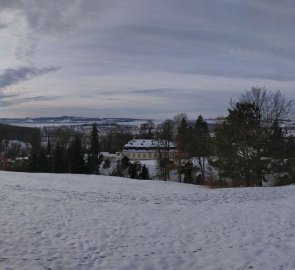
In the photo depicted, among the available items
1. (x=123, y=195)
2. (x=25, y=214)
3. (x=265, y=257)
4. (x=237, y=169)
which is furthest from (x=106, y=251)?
(x=237, y=169)

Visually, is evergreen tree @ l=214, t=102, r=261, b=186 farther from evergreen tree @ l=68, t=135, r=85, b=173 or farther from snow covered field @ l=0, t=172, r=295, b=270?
evergreen tree @ l=68, t=135, r=85, b=173

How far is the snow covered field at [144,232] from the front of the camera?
31.1ft

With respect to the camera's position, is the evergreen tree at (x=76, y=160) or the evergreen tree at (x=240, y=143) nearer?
the evergreen tree at (x=240, y=143)

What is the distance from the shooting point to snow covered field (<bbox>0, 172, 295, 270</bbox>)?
31.1ft

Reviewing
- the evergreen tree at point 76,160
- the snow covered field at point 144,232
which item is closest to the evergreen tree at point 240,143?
the snow covered field at point 144,232

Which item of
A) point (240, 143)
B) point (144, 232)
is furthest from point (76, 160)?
point (144, 232)

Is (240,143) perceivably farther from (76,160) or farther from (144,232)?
(76,160)

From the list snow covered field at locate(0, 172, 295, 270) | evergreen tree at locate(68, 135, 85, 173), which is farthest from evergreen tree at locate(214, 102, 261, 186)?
evergreen tree at locate(68, 135, 85, 173)

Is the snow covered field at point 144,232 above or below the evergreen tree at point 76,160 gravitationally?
above

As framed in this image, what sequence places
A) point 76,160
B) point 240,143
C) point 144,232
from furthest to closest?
point 76,160, point 240,143, point 144,232

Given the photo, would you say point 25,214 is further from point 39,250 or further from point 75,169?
point 75,169

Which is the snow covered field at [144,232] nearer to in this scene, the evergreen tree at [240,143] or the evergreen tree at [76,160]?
the evergreen tree at [240,143]

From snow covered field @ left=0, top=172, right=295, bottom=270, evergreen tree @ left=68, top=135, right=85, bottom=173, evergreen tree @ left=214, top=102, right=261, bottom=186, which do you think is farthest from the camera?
evergreen tree @ left=68, top=135, right=85, bottom=173

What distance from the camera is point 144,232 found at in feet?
42.2
